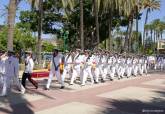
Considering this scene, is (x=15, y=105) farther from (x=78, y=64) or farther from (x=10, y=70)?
(x=78, y=64)

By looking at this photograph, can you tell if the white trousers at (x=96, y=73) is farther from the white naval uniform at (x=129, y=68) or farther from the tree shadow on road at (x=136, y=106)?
the tree shadow on road at (x=136, y=106)

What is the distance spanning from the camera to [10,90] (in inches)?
610

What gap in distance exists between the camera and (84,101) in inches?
517

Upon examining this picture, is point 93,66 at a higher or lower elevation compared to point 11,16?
lower

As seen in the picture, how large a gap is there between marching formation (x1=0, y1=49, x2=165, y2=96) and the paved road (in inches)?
21.9

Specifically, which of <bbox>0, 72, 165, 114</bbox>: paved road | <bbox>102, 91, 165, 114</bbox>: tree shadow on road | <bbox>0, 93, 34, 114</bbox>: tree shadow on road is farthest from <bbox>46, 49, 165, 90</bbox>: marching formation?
<bbox>102, 91, 165, 114</bbox>: tree shadow on road

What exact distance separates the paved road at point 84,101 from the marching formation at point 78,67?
56 cm

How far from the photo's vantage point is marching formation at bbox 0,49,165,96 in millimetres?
14211

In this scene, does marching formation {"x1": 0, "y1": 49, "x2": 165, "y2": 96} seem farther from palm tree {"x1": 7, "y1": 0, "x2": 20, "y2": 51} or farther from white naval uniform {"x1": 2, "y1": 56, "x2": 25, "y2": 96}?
palm tree {"x1": 7, "y1": 0, "x2": 20, "y2": 51}

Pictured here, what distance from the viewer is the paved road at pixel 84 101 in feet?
37.7

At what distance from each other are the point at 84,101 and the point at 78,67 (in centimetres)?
551

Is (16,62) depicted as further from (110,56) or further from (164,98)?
(110,56)

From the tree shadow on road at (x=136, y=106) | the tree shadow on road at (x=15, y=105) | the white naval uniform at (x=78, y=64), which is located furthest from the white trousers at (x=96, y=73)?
the tree shadow on road at (x=15, y=105)

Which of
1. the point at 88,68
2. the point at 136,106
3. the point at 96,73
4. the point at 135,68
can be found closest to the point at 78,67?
the point at 88,68
